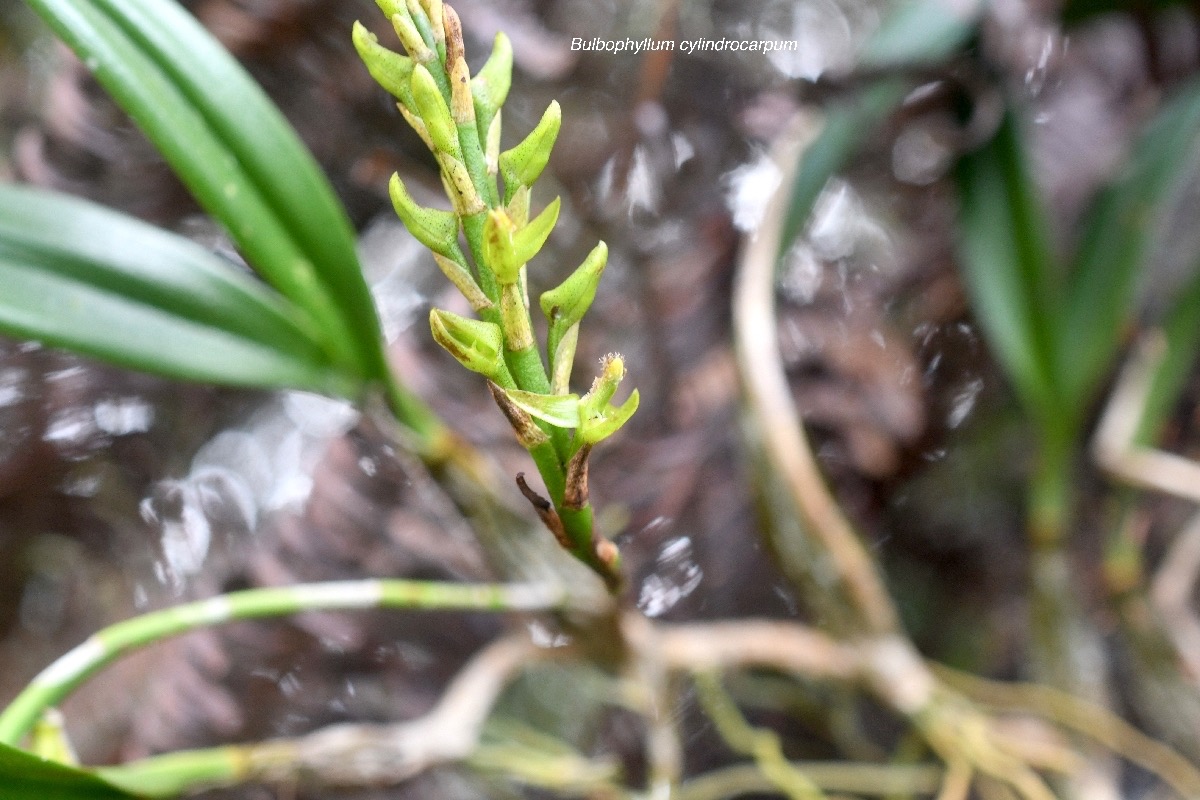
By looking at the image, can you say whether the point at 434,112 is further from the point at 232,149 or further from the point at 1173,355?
the point at 1173,355

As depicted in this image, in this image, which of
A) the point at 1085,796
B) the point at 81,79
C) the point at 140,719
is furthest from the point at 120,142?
the point at 1085,796

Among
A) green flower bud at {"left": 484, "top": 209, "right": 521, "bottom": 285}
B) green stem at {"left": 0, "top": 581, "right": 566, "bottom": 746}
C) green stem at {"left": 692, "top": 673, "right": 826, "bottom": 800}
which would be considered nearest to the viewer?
green flower bud at {"left": 484, "top": 209, "right": 521, "bottom": 285}

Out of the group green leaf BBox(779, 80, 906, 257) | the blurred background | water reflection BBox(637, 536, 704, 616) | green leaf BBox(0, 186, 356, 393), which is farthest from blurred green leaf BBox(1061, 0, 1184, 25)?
green leaf BBox(0, 186, 356, 393)

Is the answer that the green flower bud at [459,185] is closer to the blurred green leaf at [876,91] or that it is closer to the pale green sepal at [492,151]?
the pale green sepal at [492,151]

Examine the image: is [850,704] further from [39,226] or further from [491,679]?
[39,226]

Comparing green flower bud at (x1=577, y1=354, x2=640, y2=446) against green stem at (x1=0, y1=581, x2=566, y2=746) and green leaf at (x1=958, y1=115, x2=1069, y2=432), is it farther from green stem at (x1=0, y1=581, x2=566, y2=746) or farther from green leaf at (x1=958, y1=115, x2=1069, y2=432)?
green leaf at (x1=958, y1=115, x2=1069, y2=432)
